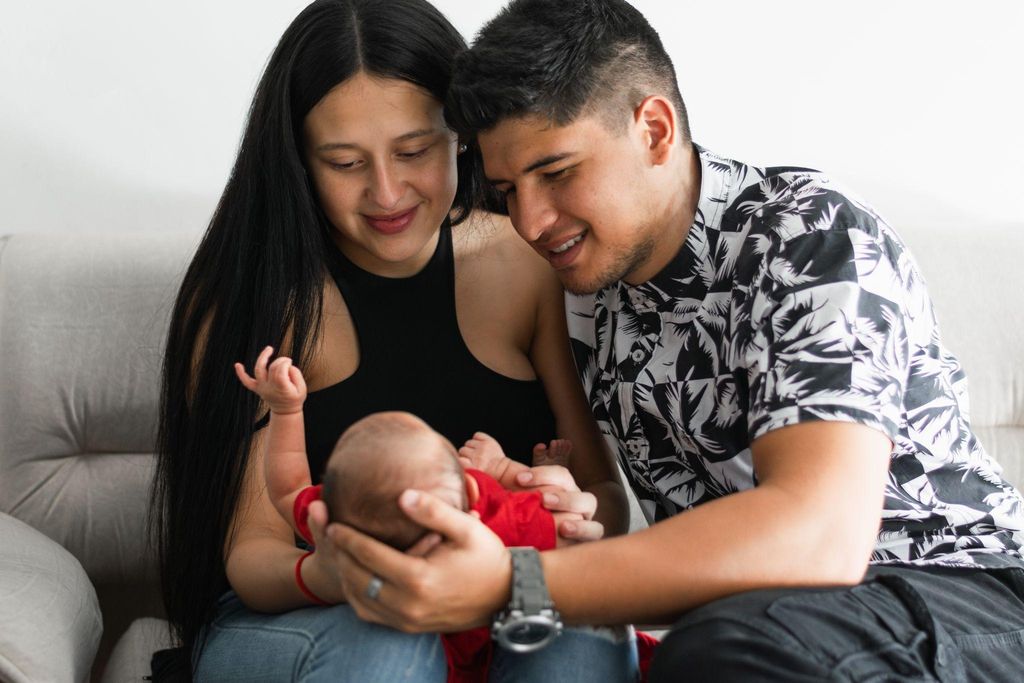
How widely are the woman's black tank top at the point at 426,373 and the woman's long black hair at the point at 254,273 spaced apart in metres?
0.08

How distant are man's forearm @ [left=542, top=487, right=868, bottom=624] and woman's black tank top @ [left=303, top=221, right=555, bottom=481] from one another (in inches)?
21.7

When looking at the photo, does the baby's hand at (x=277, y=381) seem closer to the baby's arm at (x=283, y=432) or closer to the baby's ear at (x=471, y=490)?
the baby's arm at (x=283, y=432)

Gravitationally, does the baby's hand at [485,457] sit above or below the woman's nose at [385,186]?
below

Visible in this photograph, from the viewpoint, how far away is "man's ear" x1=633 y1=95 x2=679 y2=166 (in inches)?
60.7

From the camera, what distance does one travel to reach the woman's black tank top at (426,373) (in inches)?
70.2

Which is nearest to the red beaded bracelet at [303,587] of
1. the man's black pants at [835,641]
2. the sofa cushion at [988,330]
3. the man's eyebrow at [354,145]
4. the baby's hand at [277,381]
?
the baby's hand at [277,381]

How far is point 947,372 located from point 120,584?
1464mm

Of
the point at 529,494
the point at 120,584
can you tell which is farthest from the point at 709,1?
the point at 120,584

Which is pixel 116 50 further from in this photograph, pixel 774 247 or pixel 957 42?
pixel 957 42

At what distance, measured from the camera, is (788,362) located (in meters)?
1.33

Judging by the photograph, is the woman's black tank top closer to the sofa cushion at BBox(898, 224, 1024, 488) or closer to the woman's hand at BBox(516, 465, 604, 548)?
the woman's hand at BBox(516, 465, 604, 548)

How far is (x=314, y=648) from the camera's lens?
4.53 ft

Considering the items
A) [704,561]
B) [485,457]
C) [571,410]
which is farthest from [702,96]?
[704,561]

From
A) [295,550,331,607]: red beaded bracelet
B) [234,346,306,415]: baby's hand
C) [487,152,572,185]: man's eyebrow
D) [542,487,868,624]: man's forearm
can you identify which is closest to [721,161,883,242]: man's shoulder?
[487,152,572,185]: man's eyebrow
